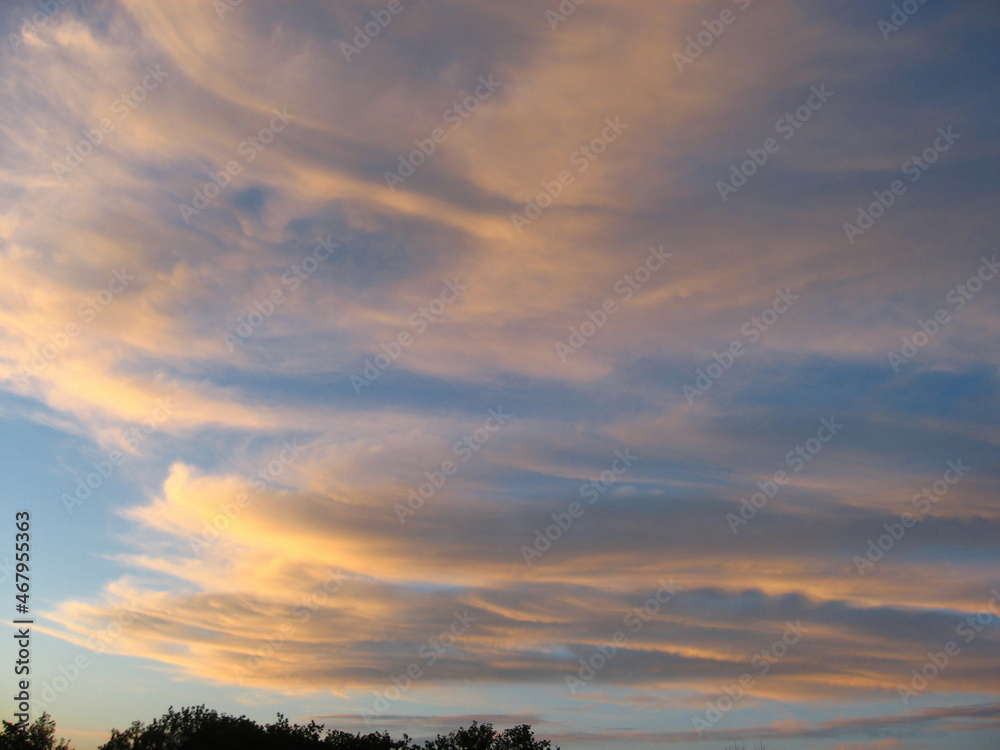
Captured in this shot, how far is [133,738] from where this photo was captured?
7881 centimetres

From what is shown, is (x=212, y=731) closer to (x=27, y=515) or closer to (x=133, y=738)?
(x=133, y=738)

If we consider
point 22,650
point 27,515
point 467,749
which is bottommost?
point 467,749

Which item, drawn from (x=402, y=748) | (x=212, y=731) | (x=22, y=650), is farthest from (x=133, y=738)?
(x=22, y=650)

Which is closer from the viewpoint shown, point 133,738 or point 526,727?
point 133,738

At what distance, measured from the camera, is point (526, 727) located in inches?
3563

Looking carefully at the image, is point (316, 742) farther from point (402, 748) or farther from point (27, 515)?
point (27, 515)

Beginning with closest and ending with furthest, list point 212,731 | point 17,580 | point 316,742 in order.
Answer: point 17,580
point 212,731
point 316,742

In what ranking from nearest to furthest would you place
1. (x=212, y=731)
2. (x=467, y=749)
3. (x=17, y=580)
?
(x=17, y=580)
(x=212, y=731)
(x=467, y=749)

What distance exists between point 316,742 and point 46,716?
30.8m

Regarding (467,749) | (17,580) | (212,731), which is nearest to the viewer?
(17,580)

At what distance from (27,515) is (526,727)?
71844 millimetres

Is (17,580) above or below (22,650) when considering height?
above

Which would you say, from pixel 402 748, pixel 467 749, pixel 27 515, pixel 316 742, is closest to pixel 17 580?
pixel 27 515

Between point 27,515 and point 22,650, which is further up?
point 27,515
